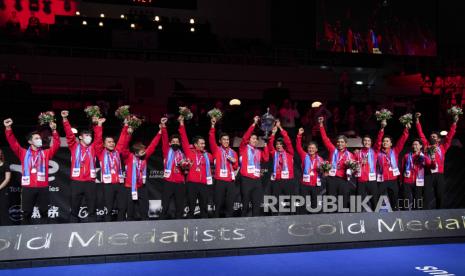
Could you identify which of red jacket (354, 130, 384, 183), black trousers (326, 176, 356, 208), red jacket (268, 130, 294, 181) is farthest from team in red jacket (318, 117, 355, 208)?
red jacket (268, 130, 294, 181)

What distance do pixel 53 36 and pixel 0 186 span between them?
8.37m

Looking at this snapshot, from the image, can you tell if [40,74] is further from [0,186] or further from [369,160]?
[369,160]

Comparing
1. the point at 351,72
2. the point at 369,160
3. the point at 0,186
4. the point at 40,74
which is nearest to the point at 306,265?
the point at 369,160

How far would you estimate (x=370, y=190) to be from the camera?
34.5ft

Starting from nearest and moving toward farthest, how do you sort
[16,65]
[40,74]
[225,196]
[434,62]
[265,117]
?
1. [225,196]
2. [265,117]
3. [40,74]
4. [16,65]
5. [434,62]

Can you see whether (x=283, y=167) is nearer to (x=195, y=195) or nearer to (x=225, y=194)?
(x=225, y=194)

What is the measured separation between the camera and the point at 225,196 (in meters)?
9.88

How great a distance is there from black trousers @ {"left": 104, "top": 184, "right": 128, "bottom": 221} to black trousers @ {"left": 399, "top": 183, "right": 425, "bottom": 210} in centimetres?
525

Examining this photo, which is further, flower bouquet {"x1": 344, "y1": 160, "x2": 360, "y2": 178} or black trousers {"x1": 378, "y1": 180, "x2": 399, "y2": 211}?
black trousers {"x1": 378, "y1": 180, "x2": 399, "y2": 211}

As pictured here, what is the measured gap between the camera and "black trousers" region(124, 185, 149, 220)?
9.48 metres

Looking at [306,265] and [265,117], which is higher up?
[265,117]

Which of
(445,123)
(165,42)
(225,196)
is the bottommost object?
(225,196)

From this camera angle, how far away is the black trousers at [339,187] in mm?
10336

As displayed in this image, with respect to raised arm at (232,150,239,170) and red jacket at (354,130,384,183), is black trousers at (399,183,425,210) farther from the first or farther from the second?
raised arm at (232,150,239,170)
